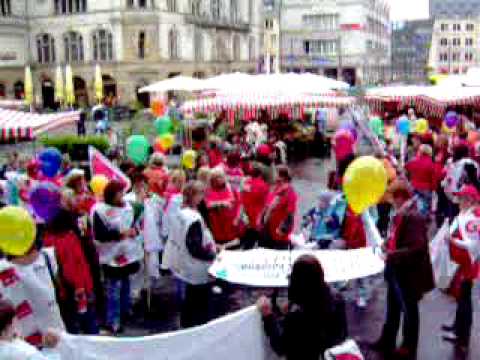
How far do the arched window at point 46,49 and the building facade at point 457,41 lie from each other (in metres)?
101

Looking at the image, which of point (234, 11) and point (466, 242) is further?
point (234, 11)

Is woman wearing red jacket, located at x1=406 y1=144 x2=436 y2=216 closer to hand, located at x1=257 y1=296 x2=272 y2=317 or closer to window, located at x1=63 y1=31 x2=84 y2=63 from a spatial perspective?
hand, located at x1=257 y1=296 x2=272 y2=317

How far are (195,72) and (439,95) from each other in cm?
3826

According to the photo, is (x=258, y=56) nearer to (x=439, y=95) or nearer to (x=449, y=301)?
(x=439, y=95)

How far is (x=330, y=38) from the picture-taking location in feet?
270

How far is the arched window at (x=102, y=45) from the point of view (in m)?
50.3

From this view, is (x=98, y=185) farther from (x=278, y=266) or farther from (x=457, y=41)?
(x=457, y=41)

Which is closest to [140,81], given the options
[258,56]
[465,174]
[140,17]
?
[140,17]

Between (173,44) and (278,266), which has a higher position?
(173,44)

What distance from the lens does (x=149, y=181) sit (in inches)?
330

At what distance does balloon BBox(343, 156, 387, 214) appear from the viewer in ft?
21.6

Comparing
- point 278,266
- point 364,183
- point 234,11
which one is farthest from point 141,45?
point 278,266

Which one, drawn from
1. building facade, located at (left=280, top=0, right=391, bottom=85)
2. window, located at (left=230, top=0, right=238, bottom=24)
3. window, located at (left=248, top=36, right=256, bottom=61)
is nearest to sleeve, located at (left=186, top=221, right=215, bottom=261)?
window, located at (left=230, top=0, right=238, bottom=24)

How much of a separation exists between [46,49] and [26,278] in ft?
170
